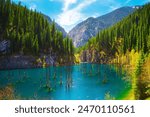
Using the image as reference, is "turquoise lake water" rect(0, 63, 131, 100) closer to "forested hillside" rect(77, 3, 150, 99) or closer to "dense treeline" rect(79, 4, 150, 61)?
"forested hillside" rect(77, 3, 150, 99)

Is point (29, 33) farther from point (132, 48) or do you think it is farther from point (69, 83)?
point (132, 48)

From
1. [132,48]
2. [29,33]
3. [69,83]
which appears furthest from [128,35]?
[29,33]

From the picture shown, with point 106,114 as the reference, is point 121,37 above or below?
above

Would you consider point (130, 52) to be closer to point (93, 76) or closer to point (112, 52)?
point (112, 52)

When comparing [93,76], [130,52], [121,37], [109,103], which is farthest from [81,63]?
[109,103]

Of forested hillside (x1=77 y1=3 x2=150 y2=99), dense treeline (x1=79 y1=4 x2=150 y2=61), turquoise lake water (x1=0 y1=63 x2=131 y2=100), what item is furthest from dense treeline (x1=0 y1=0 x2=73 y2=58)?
dense treeline (x1=79 y1=4 x2=150 y2=61)

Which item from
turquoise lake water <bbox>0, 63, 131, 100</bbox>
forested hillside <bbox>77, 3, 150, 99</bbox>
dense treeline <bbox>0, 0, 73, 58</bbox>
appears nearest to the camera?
forested hillside <bbox>77, 3, 150, 99</bbox>
